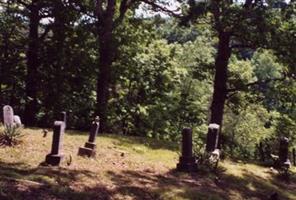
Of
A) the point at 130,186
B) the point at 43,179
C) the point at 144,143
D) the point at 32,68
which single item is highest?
the point at 32,68

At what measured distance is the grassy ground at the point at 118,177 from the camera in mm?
9922

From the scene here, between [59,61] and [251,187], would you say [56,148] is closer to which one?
[251,187]

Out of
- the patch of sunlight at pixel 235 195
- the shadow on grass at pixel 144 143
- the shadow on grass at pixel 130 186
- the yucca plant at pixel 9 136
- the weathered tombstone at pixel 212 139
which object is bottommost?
the patch of sunlight at pixel 235 195

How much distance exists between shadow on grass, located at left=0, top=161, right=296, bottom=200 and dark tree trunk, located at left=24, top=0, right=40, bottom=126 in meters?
12.3

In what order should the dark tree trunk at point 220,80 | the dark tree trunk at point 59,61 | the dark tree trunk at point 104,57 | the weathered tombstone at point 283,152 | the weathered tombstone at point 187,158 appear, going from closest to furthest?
the weathered tombstone at point 187,158
the weathered tombstone at point 283,152
the dark tree trunk at point 220,80
the dark tree trunk at point 104,57
the dark tree trunk at point 59,61

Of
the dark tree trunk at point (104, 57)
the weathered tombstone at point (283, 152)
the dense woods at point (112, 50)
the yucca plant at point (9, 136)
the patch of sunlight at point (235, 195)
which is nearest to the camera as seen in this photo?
the patch of sunlight at point (235, 195)

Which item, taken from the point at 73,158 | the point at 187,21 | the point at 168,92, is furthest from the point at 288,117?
the point at 73,158

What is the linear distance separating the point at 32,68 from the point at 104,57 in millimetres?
3974

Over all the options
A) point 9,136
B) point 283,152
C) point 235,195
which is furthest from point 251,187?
point 9,136

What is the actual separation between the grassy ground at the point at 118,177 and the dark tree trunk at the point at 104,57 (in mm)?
5785

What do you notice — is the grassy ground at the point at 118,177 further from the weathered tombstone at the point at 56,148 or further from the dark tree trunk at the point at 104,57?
the dark tree trunk at the point at 104,57

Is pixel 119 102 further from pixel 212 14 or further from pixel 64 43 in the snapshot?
pixel 212 14

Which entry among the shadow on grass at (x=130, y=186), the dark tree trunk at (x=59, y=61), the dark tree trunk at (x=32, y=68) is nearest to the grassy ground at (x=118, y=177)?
the shadow on grass at (x=130, y=186)

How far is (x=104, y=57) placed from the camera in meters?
23.5
